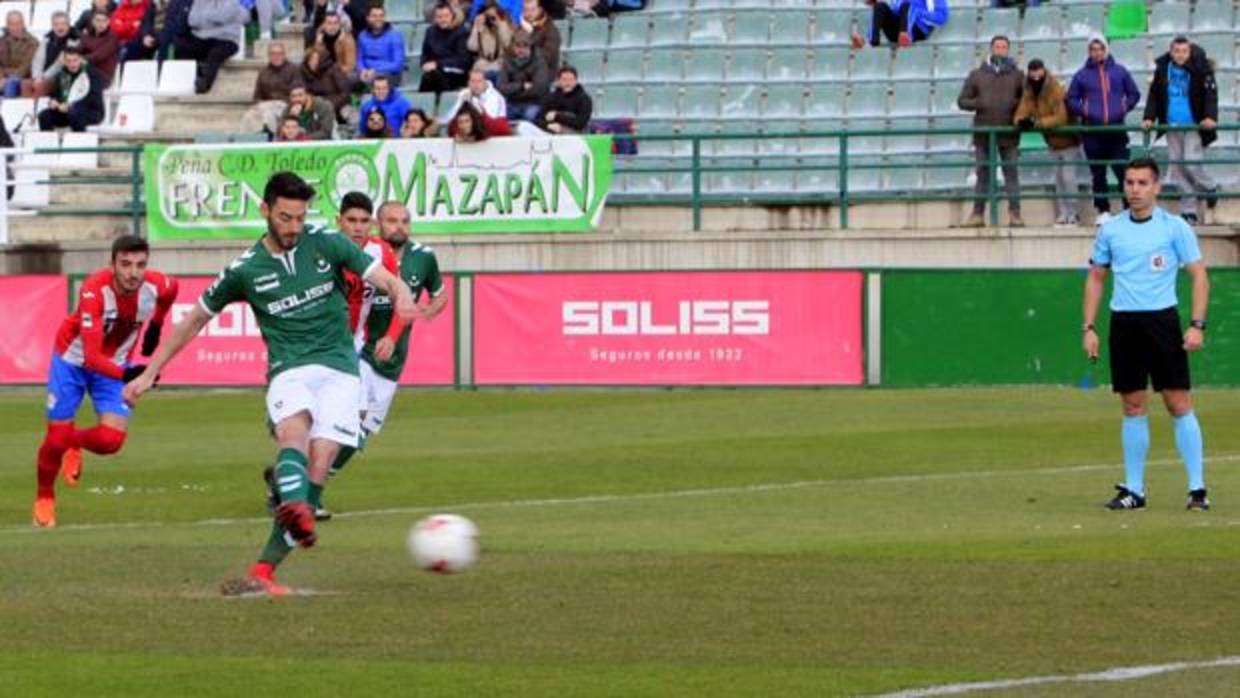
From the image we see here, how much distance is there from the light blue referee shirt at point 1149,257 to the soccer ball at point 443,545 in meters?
5.44

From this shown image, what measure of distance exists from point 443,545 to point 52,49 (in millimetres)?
26287

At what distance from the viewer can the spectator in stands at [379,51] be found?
1378 inches

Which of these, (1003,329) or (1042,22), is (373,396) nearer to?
(1003,329)

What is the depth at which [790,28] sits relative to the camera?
116 ft

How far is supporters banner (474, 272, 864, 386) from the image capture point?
2942 cm

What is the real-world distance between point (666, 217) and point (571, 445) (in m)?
9.54

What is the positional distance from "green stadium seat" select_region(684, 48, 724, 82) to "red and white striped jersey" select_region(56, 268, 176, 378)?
60.3 feet

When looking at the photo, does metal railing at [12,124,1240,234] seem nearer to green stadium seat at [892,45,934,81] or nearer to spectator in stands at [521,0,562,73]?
green stadium seat at [892,45,934,81]

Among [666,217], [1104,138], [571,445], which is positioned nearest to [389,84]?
[666,217]

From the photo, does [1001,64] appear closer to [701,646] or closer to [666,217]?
[666,217]

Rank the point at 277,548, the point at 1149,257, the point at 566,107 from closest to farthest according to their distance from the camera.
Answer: the point at 277,548
the point at 1149,257
the point at 566,107

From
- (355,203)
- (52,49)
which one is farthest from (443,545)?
Answer: (52,49)

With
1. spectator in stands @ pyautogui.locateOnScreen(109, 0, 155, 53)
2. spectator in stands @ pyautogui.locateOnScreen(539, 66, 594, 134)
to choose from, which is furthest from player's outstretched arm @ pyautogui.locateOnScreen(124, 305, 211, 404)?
spectator in stands @ pyautogui.locateOnScreen(109, 0, 155, 53)

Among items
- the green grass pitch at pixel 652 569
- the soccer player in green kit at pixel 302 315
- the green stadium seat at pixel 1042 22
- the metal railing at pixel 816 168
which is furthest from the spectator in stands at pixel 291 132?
the soccer player in green kit at pixel 302 315
